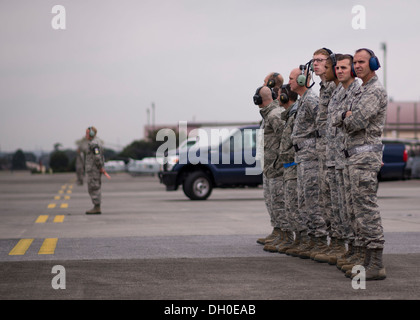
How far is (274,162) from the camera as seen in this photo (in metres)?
9.03

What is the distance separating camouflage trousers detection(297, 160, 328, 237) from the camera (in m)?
8.04

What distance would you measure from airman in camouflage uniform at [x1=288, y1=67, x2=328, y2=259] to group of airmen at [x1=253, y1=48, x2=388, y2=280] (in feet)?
0.04

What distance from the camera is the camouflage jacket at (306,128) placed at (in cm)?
806

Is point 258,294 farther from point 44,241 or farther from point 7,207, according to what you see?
point 7,207

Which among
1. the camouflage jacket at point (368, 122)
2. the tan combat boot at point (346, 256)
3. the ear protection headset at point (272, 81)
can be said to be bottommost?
the tan combat boot at point (346, 256)

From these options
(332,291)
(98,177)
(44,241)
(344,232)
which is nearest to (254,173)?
(98,177)

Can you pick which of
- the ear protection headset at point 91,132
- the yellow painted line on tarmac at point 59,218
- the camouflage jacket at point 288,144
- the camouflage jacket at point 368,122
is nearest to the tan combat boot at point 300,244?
the camouflage jacket at point 288,144

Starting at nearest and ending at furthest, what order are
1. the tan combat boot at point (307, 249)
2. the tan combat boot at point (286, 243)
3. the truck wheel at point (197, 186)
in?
the tan combat boot at point (307, 249), the tan combat boot at point (286, 243), the truck wheel at point (197, 186)

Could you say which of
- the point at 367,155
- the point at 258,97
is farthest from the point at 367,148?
the point at 258,97

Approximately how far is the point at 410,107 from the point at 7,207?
87.2 m

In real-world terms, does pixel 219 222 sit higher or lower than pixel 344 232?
lower

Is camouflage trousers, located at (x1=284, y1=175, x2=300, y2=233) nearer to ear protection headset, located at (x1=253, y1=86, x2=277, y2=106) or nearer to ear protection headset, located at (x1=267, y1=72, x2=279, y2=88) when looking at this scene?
ear protection headset, located at (x1=253, y1=86, x2=277, y2=106)

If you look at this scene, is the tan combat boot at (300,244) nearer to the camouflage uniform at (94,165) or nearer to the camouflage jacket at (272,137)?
the camouflage jacket at (272,137)
